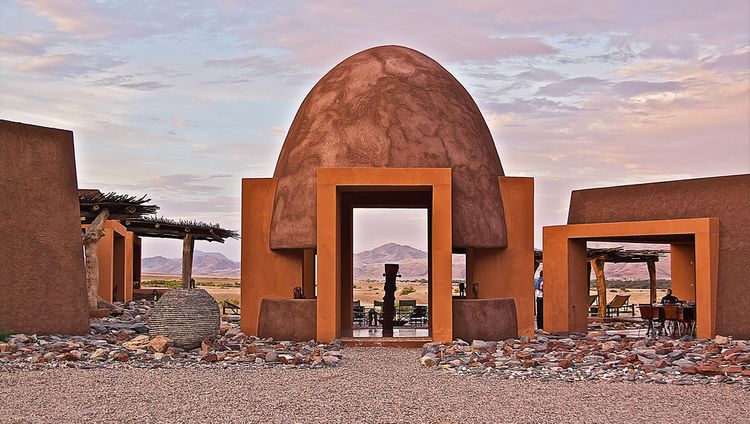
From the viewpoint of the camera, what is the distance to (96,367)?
13.2m

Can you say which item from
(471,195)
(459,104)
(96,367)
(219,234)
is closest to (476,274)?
(471,195)

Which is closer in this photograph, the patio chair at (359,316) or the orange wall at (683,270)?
the patio chair at (359,316)

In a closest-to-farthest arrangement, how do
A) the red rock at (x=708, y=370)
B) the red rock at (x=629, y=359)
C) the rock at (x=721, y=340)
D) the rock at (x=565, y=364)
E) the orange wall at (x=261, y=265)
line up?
the red rock at (x=708, y=370) < the rock at (x=565, y=364) < the red rock at (x=629, y=359) < the rock at (x=721, y=340) < the orange wall at (x=261, y=265)

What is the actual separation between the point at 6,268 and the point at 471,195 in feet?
30.8

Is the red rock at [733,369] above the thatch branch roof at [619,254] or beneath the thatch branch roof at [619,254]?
beneath

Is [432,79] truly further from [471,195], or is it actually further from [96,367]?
[96,367]

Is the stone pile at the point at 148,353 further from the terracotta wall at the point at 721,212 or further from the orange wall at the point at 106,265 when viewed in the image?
the orange wall at the point at 106,265

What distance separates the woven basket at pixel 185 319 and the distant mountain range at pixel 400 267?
80.7m

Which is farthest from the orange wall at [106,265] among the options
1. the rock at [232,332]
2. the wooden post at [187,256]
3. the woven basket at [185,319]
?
the woven basket at [185,319]

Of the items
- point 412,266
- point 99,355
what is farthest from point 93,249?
point 412,266

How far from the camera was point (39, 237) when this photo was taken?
16.8 meters

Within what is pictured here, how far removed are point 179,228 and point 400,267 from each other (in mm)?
113393

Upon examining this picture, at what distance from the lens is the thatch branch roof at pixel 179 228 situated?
30.0 m

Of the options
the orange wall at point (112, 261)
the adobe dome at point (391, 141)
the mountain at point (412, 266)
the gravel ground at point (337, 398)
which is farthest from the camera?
the mountain at point (412, 266)
